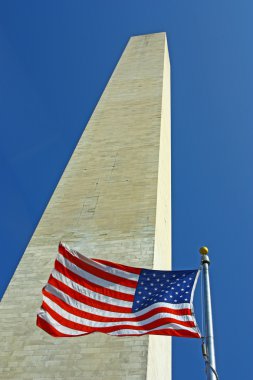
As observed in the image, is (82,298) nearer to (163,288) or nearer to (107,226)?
(163,288)

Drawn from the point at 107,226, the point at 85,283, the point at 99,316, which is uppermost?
the point at 85,283

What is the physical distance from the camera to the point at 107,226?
501 inches

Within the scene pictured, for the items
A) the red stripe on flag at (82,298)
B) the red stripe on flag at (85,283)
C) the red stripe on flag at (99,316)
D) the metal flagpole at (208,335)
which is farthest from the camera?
the red stripe on flag at (85,283)

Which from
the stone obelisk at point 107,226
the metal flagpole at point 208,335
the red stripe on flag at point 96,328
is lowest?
the stone obelisk at point 107,226

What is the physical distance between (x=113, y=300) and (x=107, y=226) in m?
4.69

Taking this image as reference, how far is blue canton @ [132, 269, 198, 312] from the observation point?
7.89m

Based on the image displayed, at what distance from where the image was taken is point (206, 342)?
273 inches

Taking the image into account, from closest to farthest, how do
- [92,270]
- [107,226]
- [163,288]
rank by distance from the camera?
[163,288] → [92,270] → [107,226]

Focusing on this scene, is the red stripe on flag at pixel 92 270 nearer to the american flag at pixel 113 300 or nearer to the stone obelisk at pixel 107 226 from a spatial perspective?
the american flag at pixel 113 300

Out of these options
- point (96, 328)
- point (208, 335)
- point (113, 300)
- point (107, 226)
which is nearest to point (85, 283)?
point (113, 300)

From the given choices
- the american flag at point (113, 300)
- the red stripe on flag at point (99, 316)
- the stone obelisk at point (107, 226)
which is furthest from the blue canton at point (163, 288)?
the stone obelisk at point (107, 226)

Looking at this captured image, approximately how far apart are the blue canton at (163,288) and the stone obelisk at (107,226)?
1.85 m

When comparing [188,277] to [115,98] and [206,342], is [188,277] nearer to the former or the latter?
[206,342]

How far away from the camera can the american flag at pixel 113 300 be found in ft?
25.0
